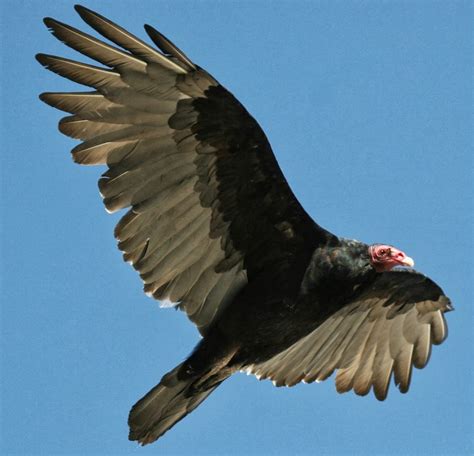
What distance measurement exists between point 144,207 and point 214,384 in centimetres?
125

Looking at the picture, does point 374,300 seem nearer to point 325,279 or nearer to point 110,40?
point 325,279

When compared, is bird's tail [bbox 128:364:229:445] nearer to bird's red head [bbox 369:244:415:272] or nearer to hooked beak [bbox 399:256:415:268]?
bird's red head [bbox 369:244:415:272]

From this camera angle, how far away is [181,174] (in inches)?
280

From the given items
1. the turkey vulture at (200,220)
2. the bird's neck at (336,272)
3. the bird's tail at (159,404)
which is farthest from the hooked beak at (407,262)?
the bird's tail at (159,404)

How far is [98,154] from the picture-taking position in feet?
22.9

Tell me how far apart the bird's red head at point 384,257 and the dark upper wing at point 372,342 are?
2.49 feet

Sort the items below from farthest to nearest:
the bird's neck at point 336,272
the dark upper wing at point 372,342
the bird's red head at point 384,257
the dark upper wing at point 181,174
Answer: the dark upper wing at point 372,342 < the bird's red head at point 384,257 < the bird's neck at point 336,272 < the dark upper wing at point 181,174

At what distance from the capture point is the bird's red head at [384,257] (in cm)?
725

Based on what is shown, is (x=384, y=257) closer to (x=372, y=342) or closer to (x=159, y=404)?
(x=372, y=342)

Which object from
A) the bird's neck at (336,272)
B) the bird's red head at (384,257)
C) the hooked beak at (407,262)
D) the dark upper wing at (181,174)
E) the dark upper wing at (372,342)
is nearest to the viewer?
the dark upper wing at (181,174)

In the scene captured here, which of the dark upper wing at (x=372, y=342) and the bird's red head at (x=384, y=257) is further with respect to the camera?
the dark upper wing at (x=372, y=342)

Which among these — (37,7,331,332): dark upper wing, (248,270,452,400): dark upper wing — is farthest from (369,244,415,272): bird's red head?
(248,270,452,400): dark upper wing

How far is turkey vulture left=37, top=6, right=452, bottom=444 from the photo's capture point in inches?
271

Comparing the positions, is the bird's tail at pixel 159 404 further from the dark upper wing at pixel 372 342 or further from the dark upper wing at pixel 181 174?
the dark upper wing at pixel 372 342
